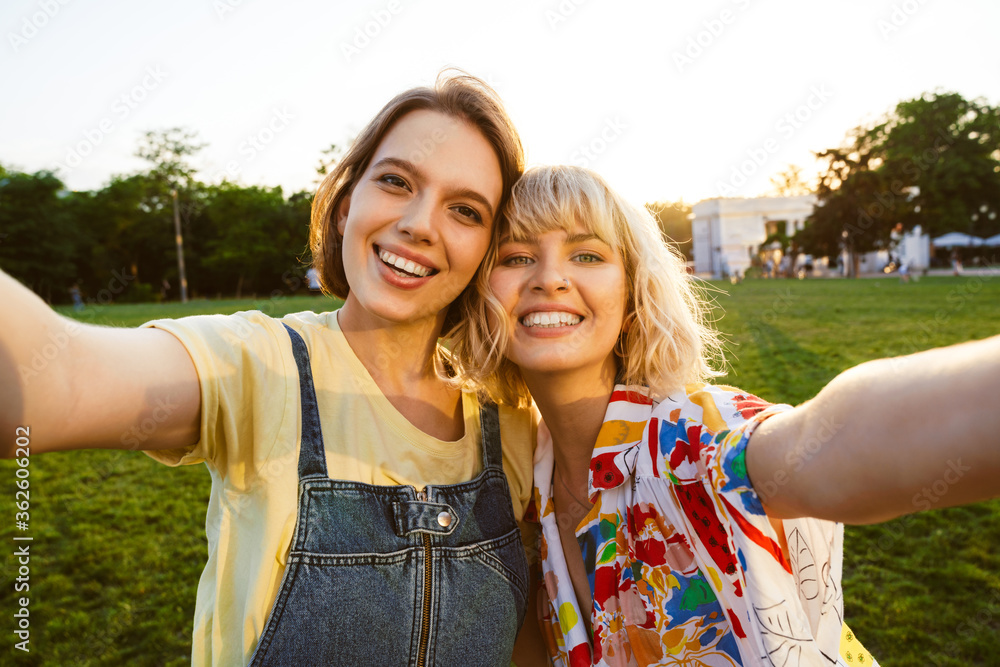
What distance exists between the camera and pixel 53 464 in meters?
7.74

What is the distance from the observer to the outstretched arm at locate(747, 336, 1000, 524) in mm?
978

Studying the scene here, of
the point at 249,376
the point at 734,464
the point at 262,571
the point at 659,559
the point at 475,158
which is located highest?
the point at 475,158

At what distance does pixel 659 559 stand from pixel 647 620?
217mm

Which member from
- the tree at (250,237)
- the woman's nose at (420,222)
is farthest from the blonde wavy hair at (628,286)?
the tree at (250,237)

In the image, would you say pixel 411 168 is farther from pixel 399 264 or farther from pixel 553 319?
pixel 553 319

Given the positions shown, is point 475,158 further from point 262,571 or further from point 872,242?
point 872,242

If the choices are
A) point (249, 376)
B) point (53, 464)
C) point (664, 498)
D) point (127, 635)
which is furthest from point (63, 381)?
point (53, 464)

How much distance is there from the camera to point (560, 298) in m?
2.38

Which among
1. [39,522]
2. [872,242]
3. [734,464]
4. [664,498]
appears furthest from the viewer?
[872,242]

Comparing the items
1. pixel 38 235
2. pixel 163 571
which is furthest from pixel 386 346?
pixel 38 235

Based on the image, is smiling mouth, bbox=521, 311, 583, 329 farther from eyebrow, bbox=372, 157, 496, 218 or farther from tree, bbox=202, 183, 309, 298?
tree, bbox=202, 183, 309, 298

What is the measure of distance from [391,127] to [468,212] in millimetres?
423

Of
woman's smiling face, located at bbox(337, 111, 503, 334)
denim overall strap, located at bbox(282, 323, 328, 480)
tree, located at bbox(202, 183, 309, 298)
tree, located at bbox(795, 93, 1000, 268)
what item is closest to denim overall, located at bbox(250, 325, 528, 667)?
denim overall strap, located at bbox(282, 323, 328, 480)

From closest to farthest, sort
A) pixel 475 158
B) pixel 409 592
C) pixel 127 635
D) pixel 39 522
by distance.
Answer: pixel 409 592, pixel 475 158, pixel 127 635, pixel 39 522
